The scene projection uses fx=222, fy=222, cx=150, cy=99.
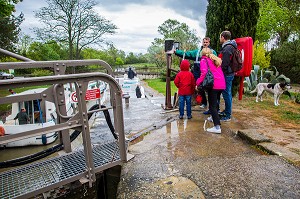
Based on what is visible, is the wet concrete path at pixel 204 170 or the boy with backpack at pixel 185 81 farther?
the boy with backpack at pixel 185 81

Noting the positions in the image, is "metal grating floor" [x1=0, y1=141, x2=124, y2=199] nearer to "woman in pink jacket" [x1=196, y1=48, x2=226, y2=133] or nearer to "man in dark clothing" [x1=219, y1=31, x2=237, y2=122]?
"woman in pink jacket" [x1=196, y1=48, x2=226, y2=133]

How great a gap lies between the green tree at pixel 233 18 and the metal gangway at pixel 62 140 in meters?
5.71

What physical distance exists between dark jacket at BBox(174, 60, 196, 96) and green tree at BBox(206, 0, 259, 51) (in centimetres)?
288

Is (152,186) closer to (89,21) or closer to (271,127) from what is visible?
(271,127)

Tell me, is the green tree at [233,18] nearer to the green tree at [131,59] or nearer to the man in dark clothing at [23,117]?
the man in dark clothing at [23,117]

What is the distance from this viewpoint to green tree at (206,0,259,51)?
22.9 ft

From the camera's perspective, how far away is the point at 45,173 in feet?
7.51

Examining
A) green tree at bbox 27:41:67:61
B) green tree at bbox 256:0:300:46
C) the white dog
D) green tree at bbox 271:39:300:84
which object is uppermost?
green tree at bbox 256:0:300:46

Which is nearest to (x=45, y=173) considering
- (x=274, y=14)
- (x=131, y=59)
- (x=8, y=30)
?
(x=8, y=30)

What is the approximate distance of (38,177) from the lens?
2.24 metres

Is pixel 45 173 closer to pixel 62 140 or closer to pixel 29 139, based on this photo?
pixel 62 140

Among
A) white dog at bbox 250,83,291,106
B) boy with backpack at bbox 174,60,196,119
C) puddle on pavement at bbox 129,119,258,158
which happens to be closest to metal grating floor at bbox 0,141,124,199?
puddle on pavement at bbox 129,119,258,158

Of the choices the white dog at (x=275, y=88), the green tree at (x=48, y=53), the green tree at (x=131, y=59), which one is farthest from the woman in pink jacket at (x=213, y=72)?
the green tree at (x=131, y=59)

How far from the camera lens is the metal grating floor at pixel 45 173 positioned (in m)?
2.02
